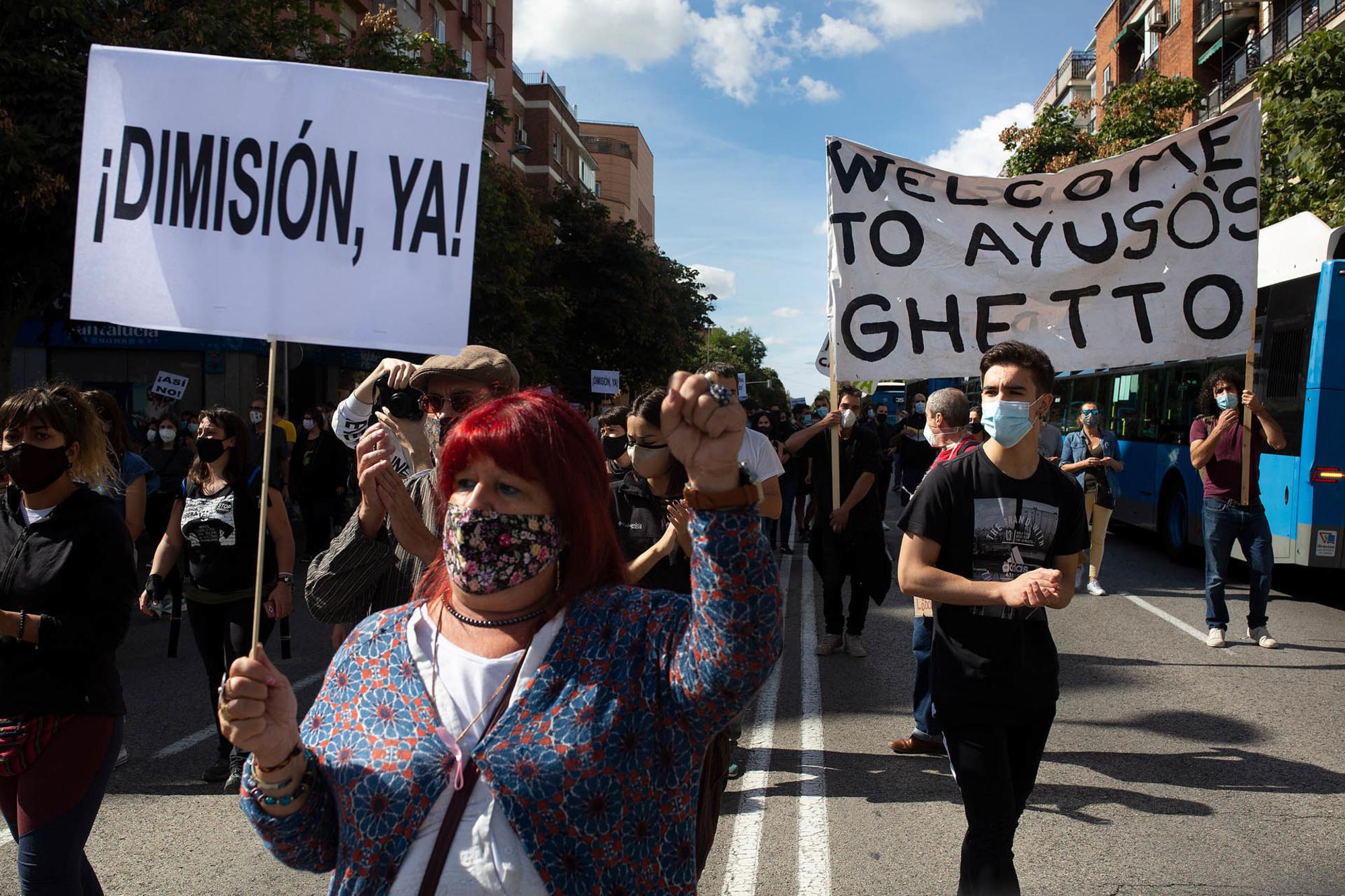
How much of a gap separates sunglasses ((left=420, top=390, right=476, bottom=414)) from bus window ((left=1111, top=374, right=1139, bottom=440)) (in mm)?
12666

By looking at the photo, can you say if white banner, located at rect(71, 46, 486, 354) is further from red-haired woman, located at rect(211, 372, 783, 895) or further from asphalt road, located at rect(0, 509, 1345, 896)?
asphalt road, located at rect(0, 509, 1345, 896)

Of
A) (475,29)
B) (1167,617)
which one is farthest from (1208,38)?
(1167,617)

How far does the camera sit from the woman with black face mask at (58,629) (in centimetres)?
290

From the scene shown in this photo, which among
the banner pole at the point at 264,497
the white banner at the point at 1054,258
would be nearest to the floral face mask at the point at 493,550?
the banner pole at the point at 264,497

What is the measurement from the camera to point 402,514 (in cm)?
285

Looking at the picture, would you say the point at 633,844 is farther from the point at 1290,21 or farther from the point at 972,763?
the point at 1290,21

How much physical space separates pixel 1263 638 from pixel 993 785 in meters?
5.95

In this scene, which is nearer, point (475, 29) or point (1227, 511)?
point (1227, 511)

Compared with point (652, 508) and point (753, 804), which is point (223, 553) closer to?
point (652, 508)

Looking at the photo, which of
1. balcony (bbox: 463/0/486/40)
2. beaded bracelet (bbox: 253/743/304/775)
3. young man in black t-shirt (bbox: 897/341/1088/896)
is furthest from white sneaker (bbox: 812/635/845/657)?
balcony (bbox: 463/0/486/40)

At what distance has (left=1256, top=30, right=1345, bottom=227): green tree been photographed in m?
12.2

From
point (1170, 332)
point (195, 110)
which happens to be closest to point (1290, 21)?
point (1170, 332)

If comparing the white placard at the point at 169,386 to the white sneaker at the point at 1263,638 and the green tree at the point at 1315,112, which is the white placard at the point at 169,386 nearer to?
the white sneaker at the point at 1263,638

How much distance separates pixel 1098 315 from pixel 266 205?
4983 millimetres
